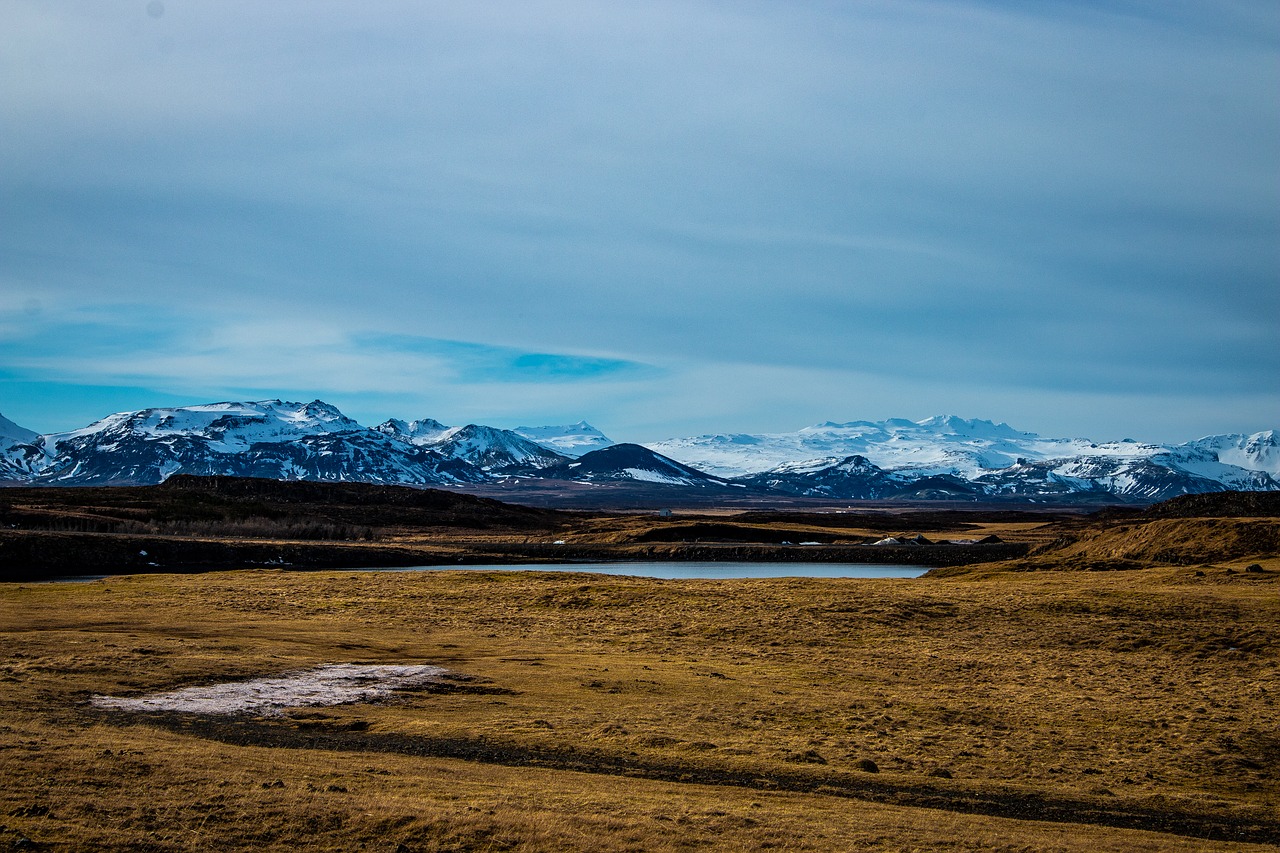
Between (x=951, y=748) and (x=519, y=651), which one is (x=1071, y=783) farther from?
(x=519, y=651)

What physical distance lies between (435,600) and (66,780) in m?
39.8

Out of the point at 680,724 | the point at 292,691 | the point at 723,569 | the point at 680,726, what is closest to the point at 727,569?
the point at 723,569

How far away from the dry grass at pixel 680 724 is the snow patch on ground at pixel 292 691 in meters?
1.24

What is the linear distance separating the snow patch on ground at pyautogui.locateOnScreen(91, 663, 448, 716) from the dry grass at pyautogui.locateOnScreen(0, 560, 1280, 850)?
124cm

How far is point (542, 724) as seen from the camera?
Answer: 86.4 ft

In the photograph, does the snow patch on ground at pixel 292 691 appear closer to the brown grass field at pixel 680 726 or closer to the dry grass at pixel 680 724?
the brown grass field at pixel 680 726

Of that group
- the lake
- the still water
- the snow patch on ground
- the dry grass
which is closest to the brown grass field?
the dry grass

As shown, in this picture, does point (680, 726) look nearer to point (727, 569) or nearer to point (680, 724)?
point (680, 724)

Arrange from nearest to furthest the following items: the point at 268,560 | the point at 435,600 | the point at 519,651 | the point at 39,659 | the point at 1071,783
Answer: the point at 1071,783 < the point at 39,659 < the point at 519,651 < the point at 435,600 < the point at 268,560

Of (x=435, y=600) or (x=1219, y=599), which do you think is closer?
(x=1219, y=599)

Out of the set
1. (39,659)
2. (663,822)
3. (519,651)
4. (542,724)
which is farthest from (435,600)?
(663,822)

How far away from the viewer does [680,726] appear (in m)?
26.7

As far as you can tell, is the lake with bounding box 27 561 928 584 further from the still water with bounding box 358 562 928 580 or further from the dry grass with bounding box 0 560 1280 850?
the dry grass with bounding box 0 560 1280 850

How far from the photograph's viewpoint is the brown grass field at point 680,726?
17.4 meters
